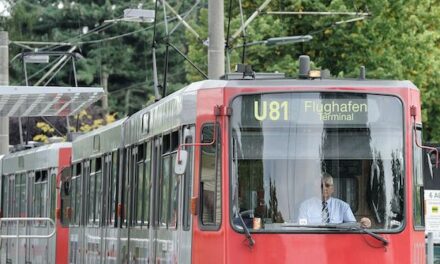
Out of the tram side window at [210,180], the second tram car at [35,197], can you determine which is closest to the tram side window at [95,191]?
the second tram car at [35,197]

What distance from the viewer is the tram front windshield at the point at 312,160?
583 inches

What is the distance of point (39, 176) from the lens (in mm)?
31984

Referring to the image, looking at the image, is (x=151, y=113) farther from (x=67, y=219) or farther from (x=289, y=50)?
(x=289, y=50)

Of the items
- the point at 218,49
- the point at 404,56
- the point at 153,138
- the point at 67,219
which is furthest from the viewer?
the point at 404,56

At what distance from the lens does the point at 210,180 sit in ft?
49.5

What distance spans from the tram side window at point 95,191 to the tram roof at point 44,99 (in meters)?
1.05

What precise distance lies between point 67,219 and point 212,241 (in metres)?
14.1

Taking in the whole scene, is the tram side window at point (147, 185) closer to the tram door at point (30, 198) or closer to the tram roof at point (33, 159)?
the tram roof at point (33, 159)

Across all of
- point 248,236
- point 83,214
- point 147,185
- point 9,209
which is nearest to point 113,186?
point 147,185

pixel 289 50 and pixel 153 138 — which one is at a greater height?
pixel 289 50

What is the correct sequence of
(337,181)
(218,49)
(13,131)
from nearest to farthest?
1. (337,181)
2. (218,49)
3. (13,131)

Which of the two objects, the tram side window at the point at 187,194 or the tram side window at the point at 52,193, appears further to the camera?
the tram side window at the point at 52,193

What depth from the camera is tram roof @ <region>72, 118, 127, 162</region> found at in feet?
71.2

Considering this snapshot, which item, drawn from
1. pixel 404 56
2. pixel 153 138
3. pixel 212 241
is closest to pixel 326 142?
pixel 212 241
